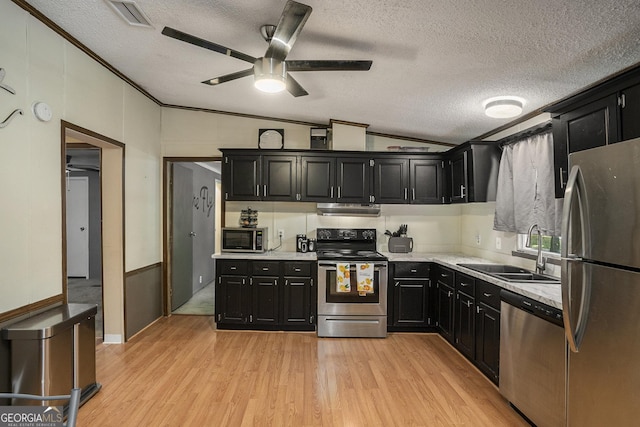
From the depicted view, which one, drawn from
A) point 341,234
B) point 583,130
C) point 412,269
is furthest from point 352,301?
point 583,130

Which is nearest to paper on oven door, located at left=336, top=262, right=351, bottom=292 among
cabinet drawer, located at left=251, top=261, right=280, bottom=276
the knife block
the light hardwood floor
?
the light hardwood floor

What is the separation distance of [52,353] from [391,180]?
3.66 meters

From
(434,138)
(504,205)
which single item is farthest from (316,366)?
(434,138)

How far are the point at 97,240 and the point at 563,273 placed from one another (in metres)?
8.28

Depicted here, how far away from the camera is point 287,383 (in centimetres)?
280

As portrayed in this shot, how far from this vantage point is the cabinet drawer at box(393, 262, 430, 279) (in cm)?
398

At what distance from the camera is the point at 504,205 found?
3.44 metres

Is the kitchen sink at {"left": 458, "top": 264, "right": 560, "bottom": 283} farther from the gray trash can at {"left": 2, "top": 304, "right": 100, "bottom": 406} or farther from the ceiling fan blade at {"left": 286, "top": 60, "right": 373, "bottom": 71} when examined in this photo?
the gray trash can at {"left": 2, "top": 304, "right": 100, "bottom": 406}

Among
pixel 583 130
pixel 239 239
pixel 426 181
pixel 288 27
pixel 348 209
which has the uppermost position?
pixel 288 27

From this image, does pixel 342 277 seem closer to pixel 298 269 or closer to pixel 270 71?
pixel 298 269

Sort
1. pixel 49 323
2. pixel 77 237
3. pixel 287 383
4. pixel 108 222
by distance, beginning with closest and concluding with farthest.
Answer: pixel 49 323, pixel 287 383, pixel 108 222, pixel 77 237

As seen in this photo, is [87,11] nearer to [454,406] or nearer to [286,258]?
[286,258]

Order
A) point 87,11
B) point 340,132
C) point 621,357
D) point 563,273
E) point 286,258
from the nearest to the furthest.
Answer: point 621,357 < point 563,273 < point 87,11 < point 286,258 < point 340,132

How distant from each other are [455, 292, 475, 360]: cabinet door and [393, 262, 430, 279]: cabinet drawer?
0.62m
